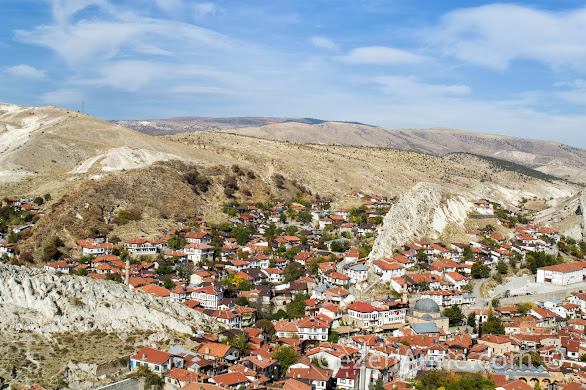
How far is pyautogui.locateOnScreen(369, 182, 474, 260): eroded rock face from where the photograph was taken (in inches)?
2152

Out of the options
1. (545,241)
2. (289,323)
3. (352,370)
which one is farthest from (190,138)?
(352,370)

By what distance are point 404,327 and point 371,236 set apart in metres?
22.8

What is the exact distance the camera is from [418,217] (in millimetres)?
60406

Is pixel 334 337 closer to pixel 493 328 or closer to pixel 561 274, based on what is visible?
pixel 493 328

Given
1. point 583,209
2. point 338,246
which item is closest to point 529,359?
point 338,246

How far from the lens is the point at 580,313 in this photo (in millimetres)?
43969

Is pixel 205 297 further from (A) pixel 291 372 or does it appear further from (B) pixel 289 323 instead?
(A) pixel 291 372

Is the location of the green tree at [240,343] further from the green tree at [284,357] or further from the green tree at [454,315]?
the green tree at [454,315]

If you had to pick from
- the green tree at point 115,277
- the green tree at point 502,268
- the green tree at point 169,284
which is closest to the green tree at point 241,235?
the green tree at point 169,284

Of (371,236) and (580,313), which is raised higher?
Answer: (371,236)

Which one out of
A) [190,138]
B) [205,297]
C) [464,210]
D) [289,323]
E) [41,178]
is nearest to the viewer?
[289,323]

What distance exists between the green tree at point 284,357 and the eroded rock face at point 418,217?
1922cm

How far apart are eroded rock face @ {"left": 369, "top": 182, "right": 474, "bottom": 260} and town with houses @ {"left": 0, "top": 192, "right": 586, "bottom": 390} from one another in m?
1.59

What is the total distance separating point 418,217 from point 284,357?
31257 mm
